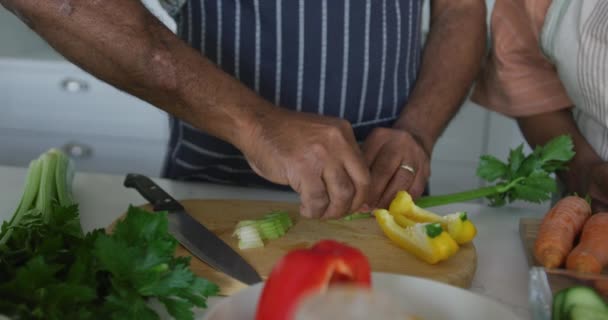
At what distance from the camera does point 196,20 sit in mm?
1290

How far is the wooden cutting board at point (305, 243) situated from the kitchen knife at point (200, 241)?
0.03ft

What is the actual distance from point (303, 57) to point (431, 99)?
9.4 inches

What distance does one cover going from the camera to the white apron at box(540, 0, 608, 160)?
1.24m

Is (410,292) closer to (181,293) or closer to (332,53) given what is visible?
(181,293)

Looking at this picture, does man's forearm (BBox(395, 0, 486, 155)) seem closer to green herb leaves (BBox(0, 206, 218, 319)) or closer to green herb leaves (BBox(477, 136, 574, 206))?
green herb leaves (BBox(477, 136, 574, 206))

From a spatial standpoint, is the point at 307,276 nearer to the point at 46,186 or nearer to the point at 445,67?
the point at 46,186

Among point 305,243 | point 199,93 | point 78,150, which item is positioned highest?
point 199,93

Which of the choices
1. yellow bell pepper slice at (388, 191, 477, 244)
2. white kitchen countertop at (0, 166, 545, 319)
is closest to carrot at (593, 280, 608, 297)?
white kitchen countertop at (0, 166, 545, 319)

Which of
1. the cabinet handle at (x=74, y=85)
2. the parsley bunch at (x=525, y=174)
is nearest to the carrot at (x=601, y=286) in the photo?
the parsley bunch at (x=525, y=174)

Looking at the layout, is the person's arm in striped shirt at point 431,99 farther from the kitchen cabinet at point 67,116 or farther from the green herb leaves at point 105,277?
the kitchen cabinet at point 67,116

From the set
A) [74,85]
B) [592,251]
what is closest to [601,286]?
[592,251]

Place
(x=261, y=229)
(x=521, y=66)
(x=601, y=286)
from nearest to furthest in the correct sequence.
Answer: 1. (x=601, y=286)
2. (x=261, y=229)
3. (x=521, y=66)

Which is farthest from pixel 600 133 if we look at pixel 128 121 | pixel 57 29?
pixel 128 121

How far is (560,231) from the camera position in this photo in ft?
3.43
